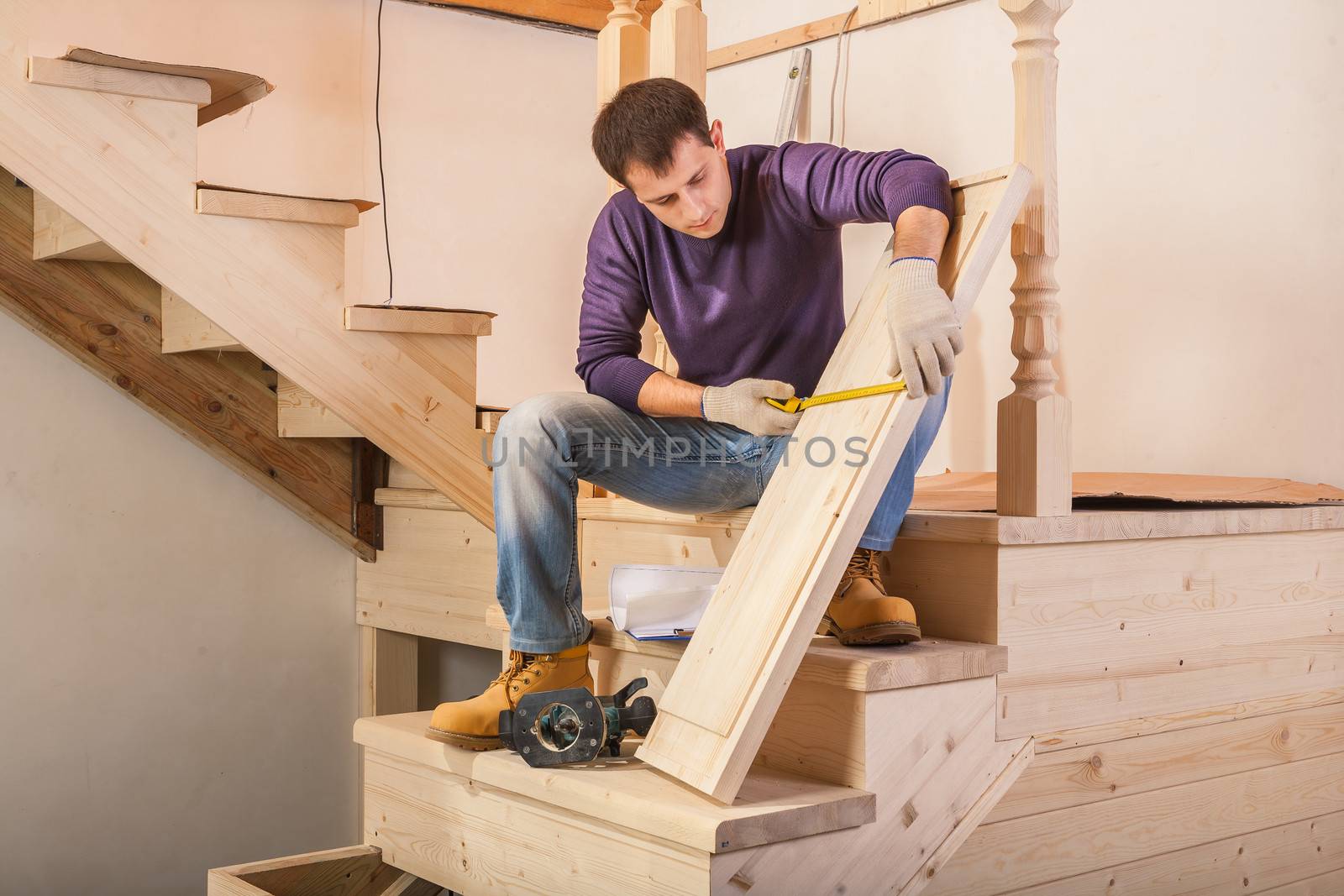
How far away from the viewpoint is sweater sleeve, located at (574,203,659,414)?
1936mm

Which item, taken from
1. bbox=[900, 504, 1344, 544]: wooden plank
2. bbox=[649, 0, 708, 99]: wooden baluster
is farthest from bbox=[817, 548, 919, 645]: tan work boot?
bbox=[649, 0, 708, 99]: wooden baluster

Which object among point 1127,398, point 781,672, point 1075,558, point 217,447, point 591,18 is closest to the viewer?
point 781,672

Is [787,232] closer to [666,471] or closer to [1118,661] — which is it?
[666,471]

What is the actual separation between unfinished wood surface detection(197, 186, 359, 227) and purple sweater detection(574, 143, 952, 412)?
59 centimetres

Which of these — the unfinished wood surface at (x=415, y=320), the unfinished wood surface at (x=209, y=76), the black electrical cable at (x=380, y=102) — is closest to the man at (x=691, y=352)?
the unfinished wood surface at (x=415, y=320)

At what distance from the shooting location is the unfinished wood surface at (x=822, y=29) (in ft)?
10.3

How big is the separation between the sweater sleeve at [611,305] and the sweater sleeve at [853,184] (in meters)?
0.27

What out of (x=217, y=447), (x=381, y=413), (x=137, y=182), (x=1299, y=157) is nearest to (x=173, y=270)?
(x=137, y=182)

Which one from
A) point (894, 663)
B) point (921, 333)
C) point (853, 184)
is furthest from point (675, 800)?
point (853, 184)

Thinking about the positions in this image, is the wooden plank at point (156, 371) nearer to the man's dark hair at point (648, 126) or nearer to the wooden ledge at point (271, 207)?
the wooden ledge at point (271, 207)

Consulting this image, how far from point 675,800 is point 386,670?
2.39m

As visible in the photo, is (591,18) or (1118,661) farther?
(591,18)

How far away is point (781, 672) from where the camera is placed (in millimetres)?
1435

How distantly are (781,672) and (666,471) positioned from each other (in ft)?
1.70
